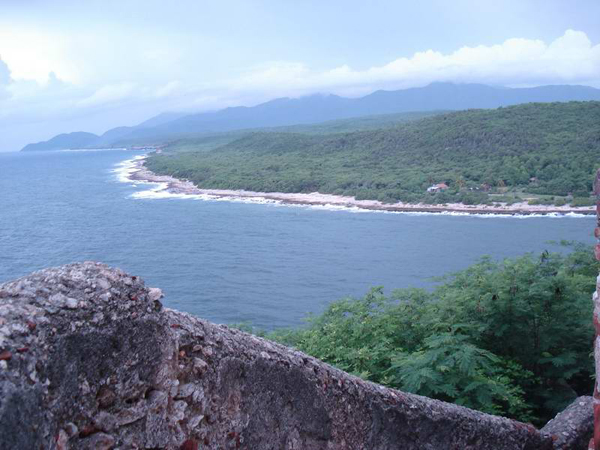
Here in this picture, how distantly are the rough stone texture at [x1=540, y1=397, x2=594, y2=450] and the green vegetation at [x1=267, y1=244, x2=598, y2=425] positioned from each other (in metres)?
1.20

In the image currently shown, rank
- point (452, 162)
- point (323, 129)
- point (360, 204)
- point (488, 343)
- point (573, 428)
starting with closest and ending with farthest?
1. point (573, 428)
2. point (488, 343)
3. point (360, 204)
4. point (452, 162)
5. point (323, 129)

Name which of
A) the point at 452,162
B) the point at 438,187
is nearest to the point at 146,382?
the point at 438,187

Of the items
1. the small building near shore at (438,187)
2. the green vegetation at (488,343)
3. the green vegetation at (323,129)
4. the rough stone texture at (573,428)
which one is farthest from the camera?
the green vegetation at (323,129)

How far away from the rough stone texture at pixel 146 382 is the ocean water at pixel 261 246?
54.2 ft

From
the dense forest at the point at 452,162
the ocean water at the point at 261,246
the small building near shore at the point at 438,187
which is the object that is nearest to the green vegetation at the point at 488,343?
the ocean water at the point at 261,246

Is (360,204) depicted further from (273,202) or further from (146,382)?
(146,382)

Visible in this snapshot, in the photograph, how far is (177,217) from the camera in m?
43.4

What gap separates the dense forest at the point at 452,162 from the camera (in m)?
47.7

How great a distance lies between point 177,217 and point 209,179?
79.5 ft

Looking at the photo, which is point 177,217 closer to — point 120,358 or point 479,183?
point 479,183

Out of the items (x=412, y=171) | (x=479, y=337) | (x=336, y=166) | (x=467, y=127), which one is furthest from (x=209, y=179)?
(x=479, y=337)

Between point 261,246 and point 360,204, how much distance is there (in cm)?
1638

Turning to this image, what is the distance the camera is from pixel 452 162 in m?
59.8

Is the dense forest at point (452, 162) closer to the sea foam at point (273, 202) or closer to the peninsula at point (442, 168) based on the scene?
the peninsula at point (442, 168)
